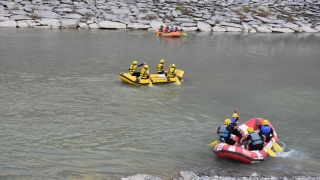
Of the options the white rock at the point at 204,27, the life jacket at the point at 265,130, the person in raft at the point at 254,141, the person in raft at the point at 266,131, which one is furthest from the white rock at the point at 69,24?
the person in raft at the point at 254,141

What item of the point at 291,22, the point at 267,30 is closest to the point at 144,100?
the point at 267,30

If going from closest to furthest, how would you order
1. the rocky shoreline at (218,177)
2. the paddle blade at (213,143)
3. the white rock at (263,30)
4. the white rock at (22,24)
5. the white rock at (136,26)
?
the rocky shoreline at (218,177) < the paddle blade at (213,143) < the white rock at (22,24) < the white rock at (136,26) < the white rock at (263,30)

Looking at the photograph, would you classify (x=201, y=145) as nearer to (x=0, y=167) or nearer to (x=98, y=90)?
(x=0, y=167)

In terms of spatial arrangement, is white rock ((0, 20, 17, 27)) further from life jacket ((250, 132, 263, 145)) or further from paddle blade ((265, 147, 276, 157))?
paddle blade ((265, 147, 276, 157))

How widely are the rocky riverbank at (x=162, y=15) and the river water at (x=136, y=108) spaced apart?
10.5 meters

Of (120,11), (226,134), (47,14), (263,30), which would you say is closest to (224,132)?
(226,134)

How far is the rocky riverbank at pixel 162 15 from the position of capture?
38719 mm

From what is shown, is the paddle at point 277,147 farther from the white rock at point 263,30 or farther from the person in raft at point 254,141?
the white rock at point 263,30

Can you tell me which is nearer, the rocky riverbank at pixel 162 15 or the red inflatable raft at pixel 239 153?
the red inflatable raft at pixel 239 153

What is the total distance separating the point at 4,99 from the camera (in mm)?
15062

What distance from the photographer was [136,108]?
14.9 m

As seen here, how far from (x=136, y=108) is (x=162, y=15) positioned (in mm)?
29532

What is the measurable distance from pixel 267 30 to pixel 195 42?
13.7 m

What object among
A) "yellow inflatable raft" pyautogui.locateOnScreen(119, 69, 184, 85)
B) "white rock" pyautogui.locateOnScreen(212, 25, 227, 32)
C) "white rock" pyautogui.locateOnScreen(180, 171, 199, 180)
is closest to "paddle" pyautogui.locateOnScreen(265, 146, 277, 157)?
"white rock" pyautogui.locateOnScreen(180, 171, 199, 180)
